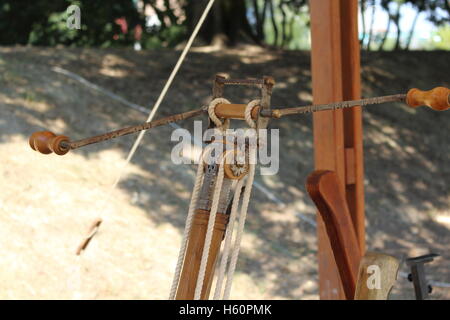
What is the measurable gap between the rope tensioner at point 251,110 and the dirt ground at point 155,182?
8.97 ft

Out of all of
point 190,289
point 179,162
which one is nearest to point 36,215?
point 179,162

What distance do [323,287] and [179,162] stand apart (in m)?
2.96

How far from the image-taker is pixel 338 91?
104 inches

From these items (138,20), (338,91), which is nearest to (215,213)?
(338,91)

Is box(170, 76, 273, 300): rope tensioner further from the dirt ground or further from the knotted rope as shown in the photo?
the dirt ground

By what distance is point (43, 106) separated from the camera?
603 centimetres

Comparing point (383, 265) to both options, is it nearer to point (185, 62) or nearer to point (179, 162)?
point (179, 162)

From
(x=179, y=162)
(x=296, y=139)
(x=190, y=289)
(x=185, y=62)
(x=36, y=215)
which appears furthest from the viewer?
(x=185, y=62)

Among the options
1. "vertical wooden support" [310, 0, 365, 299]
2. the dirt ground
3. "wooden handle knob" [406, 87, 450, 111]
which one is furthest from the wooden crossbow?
the dirt ground

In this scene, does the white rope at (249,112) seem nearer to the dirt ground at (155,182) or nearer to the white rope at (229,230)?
the white rope at (229,230)

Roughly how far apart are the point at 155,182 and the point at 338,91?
3.01 metres
